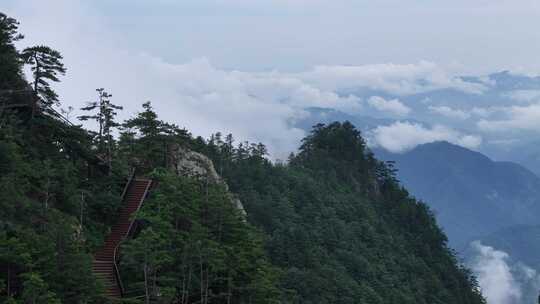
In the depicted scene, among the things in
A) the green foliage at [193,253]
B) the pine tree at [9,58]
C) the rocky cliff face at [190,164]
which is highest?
the pine tree at [9,58]

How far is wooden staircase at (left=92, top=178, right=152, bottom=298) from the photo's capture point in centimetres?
2184

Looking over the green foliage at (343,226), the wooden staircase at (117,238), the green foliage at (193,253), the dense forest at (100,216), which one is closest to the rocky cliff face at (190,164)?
the dense forest at (100,216)

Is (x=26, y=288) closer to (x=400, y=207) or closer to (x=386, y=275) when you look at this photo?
(x=386, y=275)

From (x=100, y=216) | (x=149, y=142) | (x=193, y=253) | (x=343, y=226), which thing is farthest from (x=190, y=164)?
(x=343, y=226)

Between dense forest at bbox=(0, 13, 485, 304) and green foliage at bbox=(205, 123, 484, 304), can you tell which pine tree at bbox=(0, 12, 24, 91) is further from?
green foliage at bbox=(205, 123, 484, 304)

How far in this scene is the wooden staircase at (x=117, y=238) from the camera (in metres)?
21.8

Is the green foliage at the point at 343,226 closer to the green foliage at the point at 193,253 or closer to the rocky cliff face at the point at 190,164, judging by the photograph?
the rocky cliff face at the point at 190,164

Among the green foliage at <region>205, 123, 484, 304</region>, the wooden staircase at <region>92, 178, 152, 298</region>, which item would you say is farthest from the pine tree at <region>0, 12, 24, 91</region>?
the green foliage at <region>205, 123, 484, 304</region>

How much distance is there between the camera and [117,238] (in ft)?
78.2

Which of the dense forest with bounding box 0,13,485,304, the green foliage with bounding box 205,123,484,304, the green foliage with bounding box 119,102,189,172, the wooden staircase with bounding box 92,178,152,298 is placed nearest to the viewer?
the dense forest with bounding box 0,13,485,304

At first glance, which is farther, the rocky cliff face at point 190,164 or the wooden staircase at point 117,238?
the rocky cliff face at point 190,164

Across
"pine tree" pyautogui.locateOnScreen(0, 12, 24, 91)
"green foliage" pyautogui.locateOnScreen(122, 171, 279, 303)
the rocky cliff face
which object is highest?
"pine tree" pyautogui.locateOnScreen(0, 12, 24, 91)

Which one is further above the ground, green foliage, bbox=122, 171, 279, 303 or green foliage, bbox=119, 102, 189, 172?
green foliage, bbox=119, 102, 189, 172

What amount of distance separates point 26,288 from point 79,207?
6.74 metres
